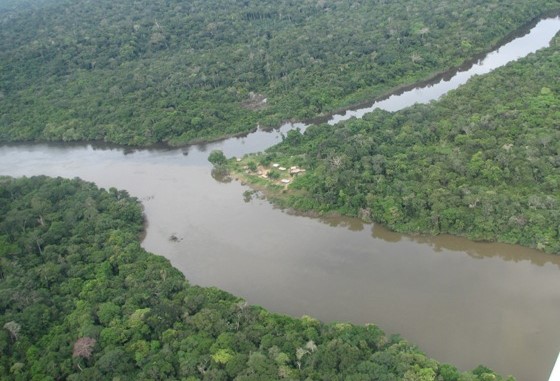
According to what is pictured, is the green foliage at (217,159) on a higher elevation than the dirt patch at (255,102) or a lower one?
lower

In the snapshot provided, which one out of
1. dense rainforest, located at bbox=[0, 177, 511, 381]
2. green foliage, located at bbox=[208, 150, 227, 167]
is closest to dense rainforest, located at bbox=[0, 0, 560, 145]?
green foliage, located at bbox=[208, 150, 227, 167]

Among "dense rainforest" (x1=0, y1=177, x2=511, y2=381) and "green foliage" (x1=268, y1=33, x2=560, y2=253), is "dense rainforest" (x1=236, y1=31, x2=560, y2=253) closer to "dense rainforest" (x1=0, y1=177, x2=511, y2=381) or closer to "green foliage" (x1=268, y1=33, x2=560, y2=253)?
"green foliage" (x1=268, y1=33, x2=560, y2=253)

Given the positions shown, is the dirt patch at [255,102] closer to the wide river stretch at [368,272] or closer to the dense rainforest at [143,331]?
the wide river stretch at [368,272]

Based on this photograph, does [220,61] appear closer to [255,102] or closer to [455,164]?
[255,102]

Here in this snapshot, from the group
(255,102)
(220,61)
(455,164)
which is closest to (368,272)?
(455,164)

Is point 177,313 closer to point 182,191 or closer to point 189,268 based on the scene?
point 189,268

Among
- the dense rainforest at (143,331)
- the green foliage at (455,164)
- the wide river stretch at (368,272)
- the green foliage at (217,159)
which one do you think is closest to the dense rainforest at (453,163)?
the green foliage at (455,164)
